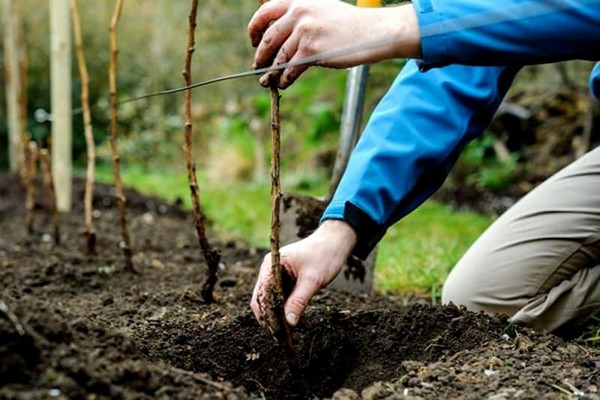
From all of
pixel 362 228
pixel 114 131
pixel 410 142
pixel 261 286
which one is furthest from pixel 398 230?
pixel 261 286

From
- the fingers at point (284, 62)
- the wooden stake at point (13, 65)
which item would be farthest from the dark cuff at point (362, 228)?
the wooden stake at point (13, 65)

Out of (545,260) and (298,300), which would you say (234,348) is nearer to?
(298,300)

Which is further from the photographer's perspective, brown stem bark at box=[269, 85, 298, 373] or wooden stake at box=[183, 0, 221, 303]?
wooden stake at box=[183, 0, 221, 303]

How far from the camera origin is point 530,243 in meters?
2.51

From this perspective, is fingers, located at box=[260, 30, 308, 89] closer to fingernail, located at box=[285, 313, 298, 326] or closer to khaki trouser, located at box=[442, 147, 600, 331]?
fingernail, located at box=[285, 313, 298, 326]

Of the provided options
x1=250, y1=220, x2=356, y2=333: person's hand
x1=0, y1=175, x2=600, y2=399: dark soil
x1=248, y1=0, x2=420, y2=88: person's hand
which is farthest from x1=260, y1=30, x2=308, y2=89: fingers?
x1=0, y1=175, x2=600, y2=399: dark soil

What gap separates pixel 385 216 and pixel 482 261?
2.44ft

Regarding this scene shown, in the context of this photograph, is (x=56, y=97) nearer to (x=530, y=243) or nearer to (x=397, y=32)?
(x=530, y=243)

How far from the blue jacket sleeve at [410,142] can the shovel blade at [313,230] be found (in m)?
0.79

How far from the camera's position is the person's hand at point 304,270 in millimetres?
1758

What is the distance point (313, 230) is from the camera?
292cm

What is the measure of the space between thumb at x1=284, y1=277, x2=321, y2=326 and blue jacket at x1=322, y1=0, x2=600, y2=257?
22cm

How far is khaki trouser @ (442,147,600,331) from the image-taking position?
2398 mm

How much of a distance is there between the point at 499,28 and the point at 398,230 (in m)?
3.56
